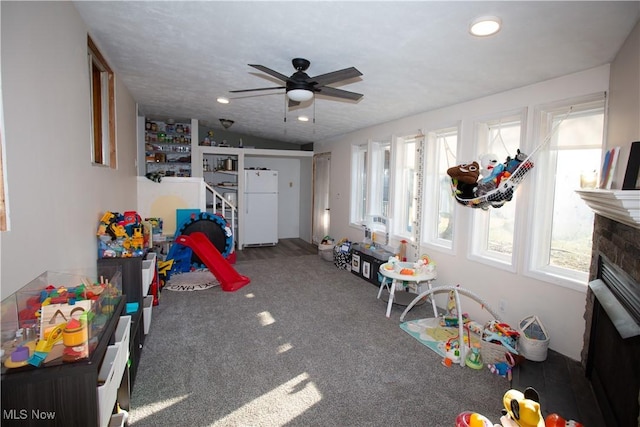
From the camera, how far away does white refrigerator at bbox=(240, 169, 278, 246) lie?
737 centimetres

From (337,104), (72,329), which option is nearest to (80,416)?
(72,329)

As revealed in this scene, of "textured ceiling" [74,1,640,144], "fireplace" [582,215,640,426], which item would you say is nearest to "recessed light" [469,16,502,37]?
"textured ceiling" [74,1,640,144]

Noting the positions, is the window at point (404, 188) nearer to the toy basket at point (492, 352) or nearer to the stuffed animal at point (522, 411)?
the toy basket at point (492, 352)

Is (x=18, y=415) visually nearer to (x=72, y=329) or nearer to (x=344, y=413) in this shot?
(x=72, y=329)

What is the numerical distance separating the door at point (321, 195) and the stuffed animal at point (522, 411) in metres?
5.57

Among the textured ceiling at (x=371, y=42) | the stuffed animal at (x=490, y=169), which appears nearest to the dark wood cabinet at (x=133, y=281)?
the textured ceiling at (x=371, y=42)

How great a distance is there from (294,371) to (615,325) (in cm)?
210

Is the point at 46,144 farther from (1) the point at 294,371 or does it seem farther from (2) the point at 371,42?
(1) the point at 294,371

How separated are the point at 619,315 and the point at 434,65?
2113mm

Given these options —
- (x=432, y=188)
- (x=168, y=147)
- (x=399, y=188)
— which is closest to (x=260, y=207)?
(x=168, y=147)

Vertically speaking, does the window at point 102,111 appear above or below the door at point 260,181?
above

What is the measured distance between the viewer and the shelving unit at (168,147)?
6746mm

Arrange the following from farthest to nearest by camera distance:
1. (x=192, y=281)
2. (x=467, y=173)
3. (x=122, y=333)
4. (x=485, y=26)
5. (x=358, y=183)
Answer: (x=358, y=183) < (x=192, y=281) < (x=467, y=173) < (x=485, y=26) < (x=122, y=333)

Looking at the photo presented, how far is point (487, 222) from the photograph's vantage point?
3607 mm
